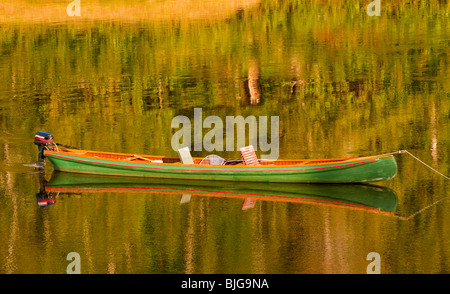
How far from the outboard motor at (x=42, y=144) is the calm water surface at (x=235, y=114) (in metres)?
0.48

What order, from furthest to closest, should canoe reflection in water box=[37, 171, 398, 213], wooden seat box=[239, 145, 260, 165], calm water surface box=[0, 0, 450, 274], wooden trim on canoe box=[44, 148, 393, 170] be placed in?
wooden seat box=[239, 145, 260, 165], wooden trim on canoe box=[44, 148, 393, 170], canoe reflection in water box=[37, 171, 398, 213], calm water surface box=[0, 0, 450, 274]

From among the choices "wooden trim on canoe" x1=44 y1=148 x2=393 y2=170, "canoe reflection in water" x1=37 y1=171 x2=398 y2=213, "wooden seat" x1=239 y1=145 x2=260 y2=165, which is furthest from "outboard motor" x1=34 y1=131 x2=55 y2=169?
"wooden seat" x1=239 y1=145 x2=260 y2=165

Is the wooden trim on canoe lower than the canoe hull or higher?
higher

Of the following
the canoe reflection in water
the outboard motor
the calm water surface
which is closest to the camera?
the calm water surface

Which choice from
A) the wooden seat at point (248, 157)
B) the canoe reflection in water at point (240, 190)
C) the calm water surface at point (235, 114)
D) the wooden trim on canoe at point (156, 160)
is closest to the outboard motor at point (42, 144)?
the wooden trim on canoe at point (156, 160)

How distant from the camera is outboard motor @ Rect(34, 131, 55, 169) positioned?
85.9 feet

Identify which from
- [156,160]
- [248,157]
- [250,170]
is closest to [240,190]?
[250,170]

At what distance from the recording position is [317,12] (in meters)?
51.4

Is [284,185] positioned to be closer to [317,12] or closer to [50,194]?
[50,194]

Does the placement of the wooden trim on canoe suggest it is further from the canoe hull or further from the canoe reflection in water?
the canoe reflection in water

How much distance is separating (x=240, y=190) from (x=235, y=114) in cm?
890

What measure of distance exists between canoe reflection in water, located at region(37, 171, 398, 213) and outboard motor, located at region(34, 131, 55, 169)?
60cm

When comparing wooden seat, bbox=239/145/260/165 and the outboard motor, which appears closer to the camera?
wooden seat, bbox=239/145/260/165

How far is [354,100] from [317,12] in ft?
61.3
